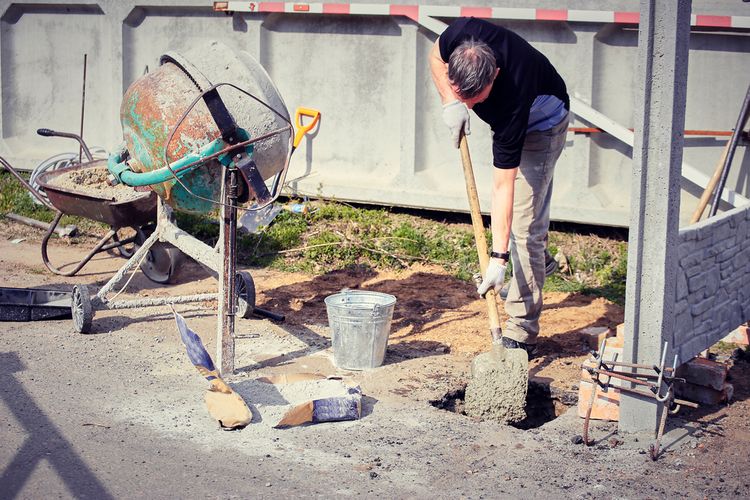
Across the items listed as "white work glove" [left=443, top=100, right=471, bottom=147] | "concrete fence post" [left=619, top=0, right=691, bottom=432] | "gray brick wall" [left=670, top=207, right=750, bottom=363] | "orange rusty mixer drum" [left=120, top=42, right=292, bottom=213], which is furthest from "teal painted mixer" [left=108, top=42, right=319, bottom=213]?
"gray brick wall" [left=670, top=207, right=750, bottom=363]

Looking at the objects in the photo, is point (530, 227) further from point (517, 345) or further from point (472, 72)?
point (472, 72)

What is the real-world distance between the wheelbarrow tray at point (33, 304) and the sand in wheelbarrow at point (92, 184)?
0.94 meters

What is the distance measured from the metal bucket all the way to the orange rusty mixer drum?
966 millimetres

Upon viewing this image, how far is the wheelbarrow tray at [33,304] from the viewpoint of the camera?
618 centimetres

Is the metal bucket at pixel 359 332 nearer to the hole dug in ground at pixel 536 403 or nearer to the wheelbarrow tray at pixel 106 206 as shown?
the hole dug in ground at pixel 536 403

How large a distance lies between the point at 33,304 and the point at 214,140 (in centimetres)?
221

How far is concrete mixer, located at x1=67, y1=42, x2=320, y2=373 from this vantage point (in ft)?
16.2

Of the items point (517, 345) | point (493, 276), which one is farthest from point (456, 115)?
point (517, 345)

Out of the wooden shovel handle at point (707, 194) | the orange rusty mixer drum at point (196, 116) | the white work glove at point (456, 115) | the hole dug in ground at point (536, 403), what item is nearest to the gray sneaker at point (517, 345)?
the hole dug in ground at point (536, 403)

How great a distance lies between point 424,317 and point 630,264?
7.67 ft

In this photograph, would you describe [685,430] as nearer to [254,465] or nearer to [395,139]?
[254,465]

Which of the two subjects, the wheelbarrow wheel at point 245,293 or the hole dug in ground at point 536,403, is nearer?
the hole dug in ground at point 536,403

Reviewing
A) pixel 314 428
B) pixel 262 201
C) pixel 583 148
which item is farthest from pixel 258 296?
pixel 583 148

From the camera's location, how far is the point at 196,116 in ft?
16.5
